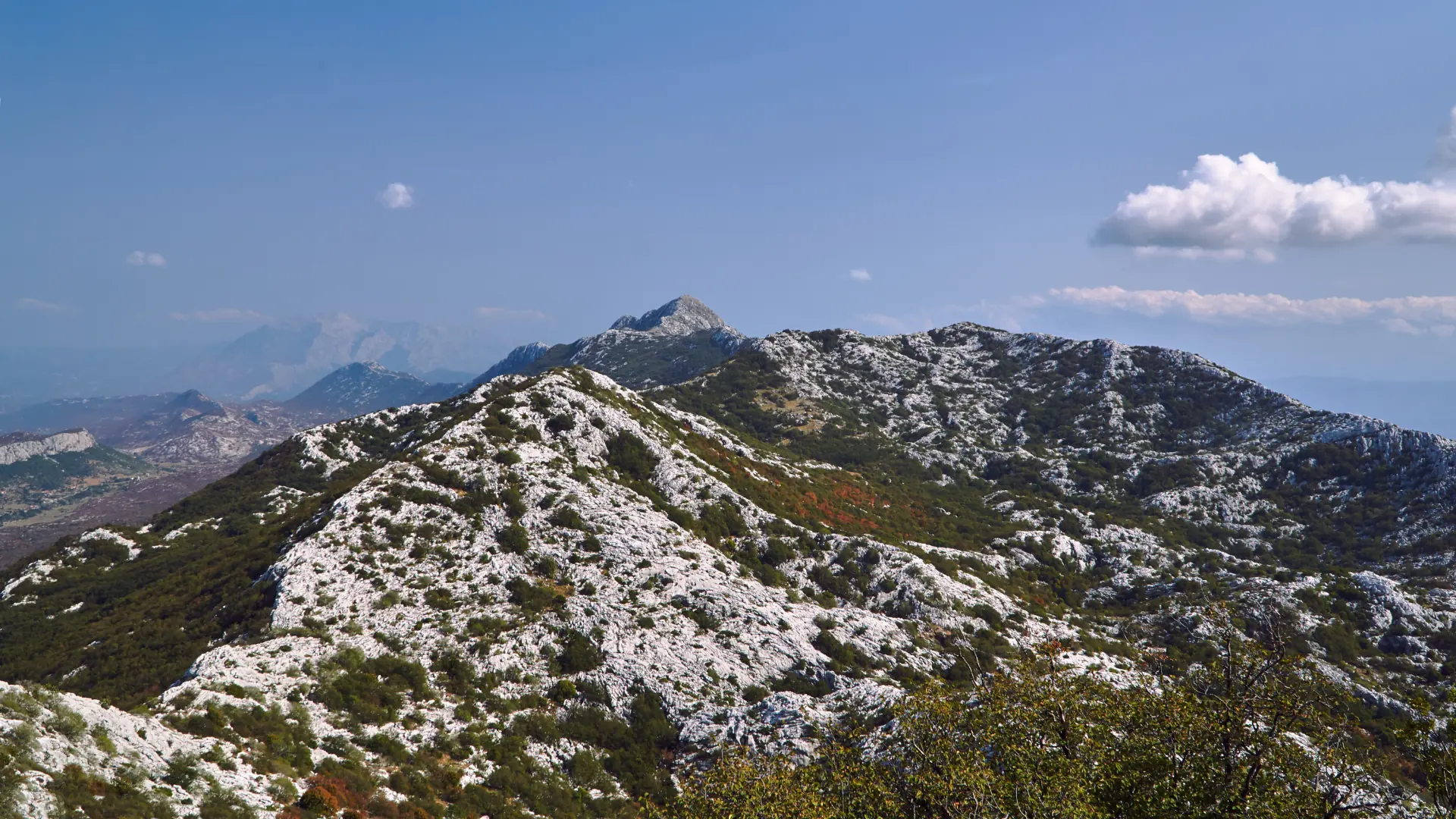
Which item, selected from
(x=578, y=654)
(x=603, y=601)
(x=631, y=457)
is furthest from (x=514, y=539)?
(x=631, y=457)

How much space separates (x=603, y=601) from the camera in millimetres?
57469

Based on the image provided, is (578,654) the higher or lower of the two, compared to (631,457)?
lower

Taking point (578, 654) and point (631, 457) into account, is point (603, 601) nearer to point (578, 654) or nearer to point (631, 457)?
point (578, 654)

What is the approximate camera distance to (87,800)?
21.6 metres

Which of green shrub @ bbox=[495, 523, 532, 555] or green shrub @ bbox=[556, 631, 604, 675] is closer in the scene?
green shrub @ bbox=[556, 631, 604, 675]

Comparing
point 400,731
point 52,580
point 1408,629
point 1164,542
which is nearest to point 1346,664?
point 1408,629

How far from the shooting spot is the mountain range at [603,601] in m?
35.8

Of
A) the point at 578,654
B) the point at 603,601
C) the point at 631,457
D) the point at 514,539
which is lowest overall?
the point at 578,654

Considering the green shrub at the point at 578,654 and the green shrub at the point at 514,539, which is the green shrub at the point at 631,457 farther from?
the green shrub at the point at 578,654

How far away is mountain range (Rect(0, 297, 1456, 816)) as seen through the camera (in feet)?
117

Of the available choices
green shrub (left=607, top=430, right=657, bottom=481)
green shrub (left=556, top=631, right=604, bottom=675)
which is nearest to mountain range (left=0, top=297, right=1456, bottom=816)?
green shrub (left=556, top=631, right=604, bottom=675)

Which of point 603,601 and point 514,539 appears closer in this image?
point 603,601

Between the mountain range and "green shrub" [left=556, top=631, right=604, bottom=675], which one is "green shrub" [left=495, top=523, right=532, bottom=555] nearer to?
the mountain range

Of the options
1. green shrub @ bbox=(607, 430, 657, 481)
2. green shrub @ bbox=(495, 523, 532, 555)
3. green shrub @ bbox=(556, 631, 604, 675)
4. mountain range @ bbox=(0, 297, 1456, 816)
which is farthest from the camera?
green shrub @ bbox=(607, 430, 657, 481)
